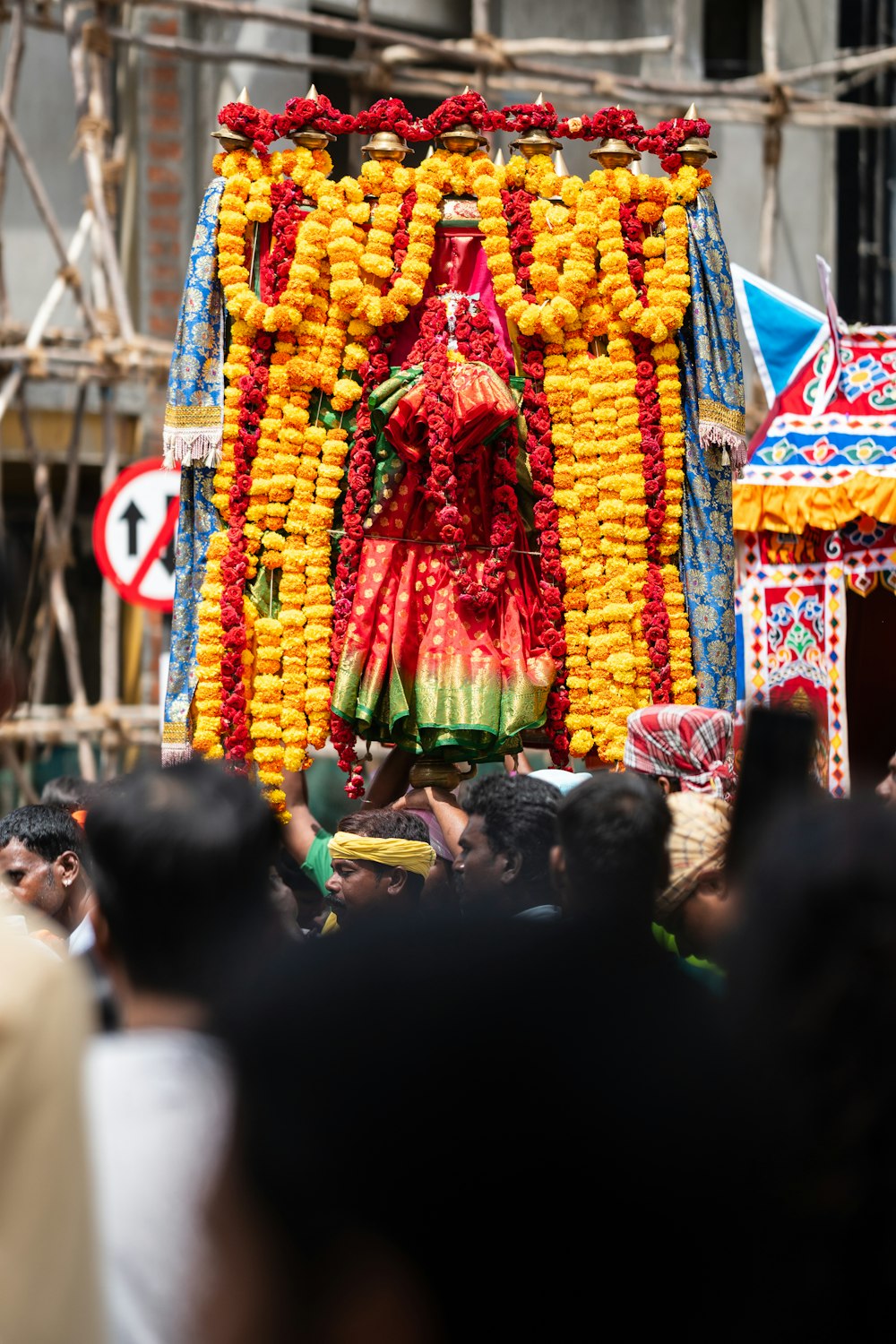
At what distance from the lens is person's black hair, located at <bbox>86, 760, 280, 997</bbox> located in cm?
203

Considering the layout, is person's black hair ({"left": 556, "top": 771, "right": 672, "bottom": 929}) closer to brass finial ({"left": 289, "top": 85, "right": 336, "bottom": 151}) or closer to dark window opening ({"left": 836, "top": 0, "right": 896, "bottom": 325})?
brass finial ({"left": 289, "top": 85, "right": 336, "bottom": 151})

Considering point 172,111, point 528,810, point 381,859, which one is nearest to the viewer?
point 528,810

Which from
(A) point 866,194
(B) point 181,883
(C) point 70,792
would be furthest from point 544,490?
(A) point 866,194

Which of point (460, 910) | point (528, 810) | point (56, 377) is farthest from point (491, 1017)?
point (56, 377)

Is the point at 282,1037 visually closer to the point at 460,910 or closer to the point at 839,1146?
the point at 460,910

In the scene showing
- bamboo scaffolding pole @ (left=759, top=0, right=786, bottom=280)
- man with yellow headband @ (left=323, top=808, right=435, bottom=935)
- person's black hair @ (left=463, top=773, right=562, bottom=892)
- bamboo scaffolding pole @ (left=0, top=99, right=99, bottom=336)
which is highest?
bamboo scaffolding pole @ (left=759, top=0, right=786, bottom=280)

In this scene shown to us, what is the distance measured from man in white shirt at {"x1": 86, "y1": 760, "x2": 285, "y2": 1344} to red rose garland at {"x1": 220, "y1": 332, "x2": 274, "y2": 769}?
9.48 feet

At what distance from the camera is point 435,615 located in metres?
5.13

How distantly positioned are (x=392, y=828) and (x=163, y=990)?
8.28ft

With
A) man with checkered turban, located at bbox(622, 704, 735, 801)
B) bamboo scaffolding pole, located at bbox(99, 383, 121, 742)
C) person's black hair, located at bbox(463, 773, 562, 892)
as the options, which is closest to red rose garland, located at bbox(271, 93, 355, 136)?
man with checkered turban, located at bbox(622, 704, 735, 801)

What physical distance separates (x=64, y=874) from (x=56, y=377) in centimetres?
463

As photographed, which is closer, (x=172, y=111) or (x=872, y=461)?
(x=872, y=461)

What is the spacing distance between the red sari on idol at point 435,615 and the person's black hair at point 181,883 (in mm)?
2886

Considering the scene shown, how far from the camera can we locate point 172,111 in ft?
31.5
